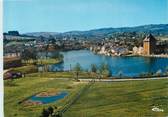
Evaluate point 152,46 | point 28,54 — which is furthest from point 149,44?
point 28,54

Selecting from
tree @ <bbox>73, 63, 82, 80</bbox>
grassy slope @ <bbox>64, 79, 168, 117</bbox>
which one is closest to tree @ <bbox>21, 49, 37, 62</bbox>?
tree @ <bbox>73, 63, 82, 80</bbox>

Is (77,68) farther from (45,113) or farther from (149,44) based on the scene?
(149,44)

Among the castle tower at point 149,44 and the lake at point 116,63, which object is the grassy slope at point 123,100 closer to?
the lake at point 116,63

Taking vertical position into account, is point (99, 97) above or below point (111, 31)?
below

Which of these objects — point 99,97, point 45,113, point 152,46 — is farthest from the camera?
point 152,46

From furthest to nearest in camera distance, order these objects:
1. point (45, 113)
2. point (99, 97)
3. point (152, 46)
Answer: point (152, 46)
point (99, 97)
point (45, 113)

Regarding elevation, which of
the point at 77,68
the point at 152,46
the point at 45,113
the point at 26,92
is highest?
the point at 152,46

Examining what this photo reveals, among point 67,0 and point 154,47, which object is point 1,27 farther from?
point 154,47

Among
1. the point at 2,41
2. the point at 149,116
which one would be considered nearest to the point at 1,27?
the point at 2,41
